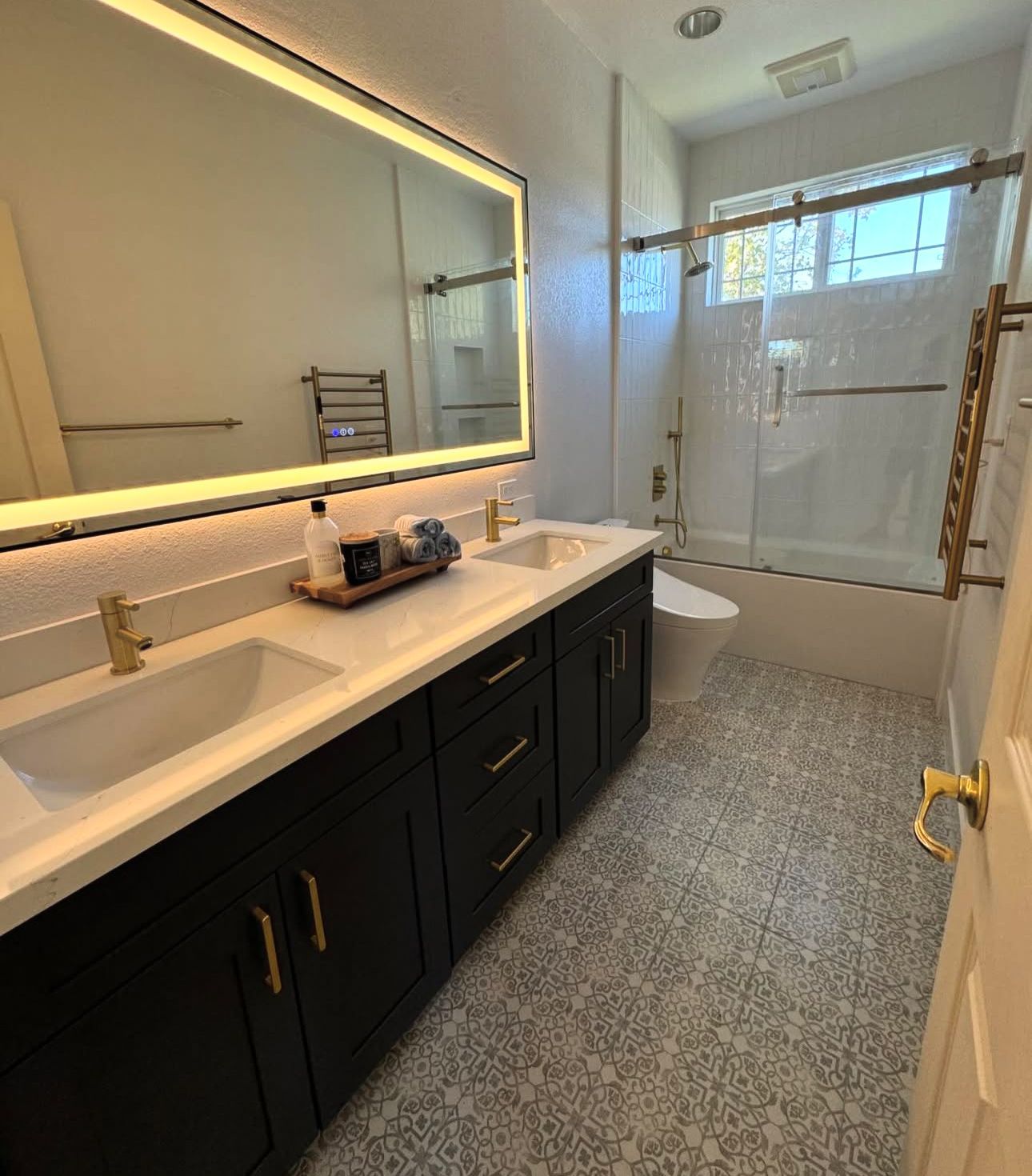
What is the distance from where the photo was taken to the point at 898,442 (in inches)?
119

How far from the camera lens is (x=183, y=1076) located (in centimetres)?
79

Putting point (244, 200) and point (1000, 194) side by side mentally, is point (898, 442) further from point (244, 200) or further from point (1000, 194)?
point (244, 200)

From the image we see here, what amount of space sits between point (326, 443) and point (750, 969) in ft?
5.38

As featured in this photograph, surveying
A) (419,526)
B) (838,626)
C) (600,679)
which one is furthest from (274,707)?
(838,626)

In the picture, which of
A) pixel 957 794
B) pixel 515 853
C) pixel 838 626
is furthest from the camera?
pixel 838 626

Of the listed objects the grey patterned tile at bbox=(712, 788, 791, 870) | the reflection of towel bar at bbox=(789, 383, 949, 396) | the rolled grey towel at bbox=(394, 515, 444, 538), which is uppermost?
the reflection of towel bar at bbox=(789, 383, 949, 396)

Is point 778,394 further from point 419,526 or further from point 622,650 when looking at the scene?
point 419,526

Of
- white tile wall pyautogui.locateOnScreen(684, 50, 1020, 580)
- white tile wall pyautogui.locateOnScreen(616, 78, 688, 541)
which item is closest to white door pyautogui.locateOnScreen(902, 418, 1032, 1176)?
white tile wall pyautogui.locateOnScreen(616, 78, 688, 541)

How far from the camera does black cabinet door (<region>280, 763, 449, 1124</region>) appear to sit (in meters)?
0.94

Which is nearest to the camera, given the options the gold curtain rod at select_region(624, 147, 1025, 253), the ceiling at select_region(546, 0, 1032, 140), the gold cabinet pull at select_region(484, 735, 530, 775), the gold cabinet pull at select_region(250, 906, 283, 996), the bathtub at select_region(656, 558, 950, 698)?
the gold cabinet pull at select_region(250, 906, 283, 996)

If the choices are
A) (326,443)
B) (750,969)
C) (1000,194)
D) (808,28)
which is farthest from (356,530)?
(1000,194)

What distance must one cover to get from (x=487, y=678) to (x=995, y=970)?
0.91 meters

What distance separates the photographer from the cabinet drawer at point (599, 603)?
1.54 metres

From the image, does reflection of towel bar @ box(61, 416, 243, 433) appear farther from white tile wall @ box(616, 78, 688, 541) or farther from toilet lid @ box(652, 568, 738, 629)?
white tile wall @ box(616, 78, 688, 541)
